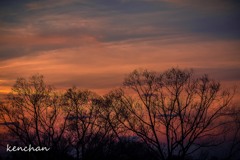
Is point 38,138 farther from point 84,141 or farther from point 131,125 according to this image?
point 131,125

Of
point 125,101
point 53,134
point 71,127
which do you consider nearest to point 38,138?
→ point 53,134

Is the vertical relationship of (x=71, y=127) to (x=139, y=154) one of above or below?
above

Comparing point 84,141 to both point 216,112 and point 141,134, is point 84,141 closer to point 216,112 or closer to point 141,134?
point 141,134

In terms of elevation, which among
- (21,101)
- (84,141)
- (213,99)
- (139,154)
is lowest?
(139,154)

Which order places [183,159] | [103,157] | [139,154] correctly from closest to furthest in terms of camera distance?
[183,159]
[103,157]
[139,154]

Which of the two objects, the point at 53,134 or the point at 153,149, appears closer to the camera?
the point at 153,149

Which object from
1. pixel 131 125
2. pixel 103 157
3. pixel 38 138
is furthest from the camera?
pixel 103 157

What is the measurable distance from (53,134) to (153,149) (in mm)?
11368

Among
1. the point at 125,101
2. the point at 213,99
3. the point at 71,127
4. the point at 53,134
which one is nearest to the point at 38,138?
the point at 53,134

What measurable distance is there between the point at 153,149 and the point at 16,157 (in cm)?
1803

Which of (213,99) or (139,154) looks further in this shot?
(139,154)

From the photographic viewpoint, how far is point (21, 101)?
126 ft

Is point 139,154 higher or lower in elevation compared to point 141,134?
lower

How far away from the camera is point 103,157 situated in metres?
46.6
